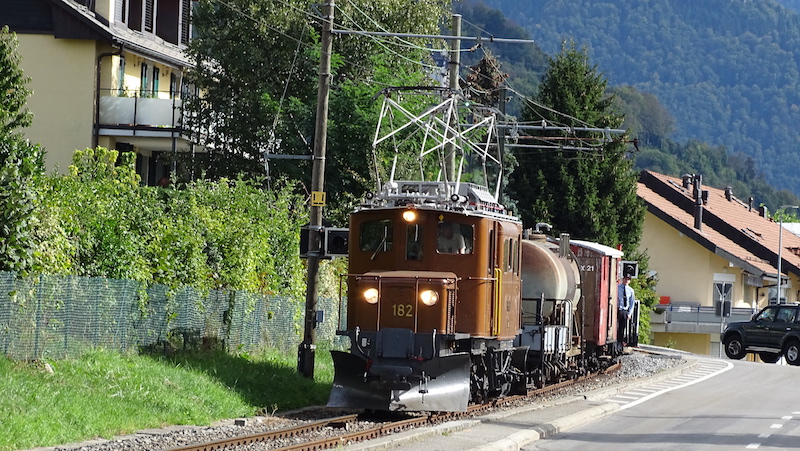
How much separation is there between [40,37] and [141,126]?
158 inches

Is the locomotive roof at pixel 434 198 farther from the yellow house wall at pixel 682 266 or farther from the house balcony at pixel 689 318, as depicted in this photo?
the yellow house wall at pixel 682 266

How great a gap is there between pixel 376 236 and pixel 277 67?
17794mm

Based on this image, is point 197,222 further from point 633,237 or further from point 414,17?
point 633,237

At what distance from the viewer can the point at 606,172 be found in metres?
49.0

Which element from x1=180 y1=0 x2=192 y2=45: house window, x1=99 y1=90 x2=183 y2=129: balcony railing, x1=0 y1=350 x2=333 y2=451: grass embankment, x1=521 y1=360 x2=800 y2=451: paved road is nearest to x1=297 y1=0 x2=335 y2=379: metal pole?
x1=0 y1=350 x2=333 y2=451: grass embankment

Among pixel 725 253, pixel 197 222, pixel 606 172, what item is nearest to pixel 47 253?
pixel 197 222

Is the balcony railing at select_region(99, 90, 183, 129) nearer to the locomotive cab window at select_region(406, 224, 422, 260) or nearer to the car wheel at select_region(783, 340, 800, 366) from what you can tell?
the locomotive cab window at select_region(406, 224, 422, 260)

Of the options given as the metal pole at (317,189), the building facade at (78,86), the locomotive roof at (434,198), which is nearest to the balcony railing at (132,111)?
the building facade at (78,86)

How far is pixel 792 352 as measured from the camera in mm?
40594

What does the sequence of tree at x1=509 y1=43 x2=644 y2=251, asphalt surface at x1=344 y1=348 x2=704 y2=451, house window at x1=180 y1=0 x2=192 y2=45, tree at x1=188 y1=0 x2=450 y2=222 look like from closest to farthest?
asphalt surface at x1=344 y1=348 x2=704 y2=451, tree at x1=188 y1=0 x2=450 y2=222, house window at x1=180 y1=0 x2=192 y2=45, tree at x1=509 y1=43 x2=644 y2=251

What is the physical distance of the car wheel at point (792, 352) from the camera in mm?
40250

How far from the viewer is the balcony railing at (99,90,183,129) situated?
3603cm

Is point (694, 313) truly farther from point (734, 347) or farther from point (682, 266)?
point (734, 347)

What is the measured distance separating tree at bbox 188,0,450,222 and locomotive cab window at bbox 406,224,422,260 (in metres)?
14.9
